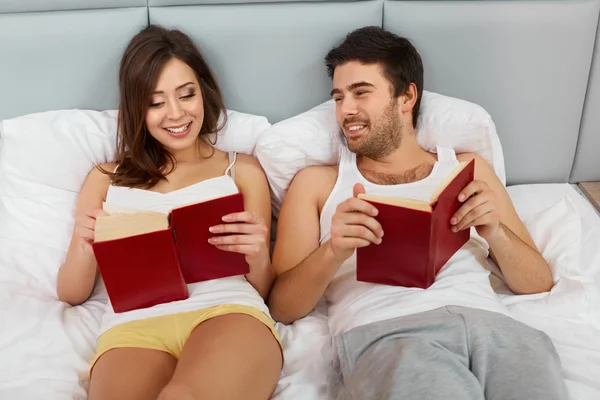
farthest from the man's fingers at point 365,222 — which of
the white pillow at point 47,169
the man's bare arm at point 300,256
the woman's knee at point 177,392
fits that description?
the white pillow at point 47,169

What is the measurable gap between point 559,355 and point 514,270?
0.20 meters

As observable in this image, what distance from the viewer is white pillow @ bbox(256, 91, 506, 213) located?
1544 mm

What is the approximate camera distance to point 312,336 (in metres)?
1.34

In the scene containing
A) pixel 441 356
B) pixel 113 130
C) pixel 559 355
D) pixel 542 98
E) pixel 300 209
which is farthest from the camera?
pixel 542 98

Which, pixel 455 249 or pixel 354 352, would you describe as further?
pixel 455 249

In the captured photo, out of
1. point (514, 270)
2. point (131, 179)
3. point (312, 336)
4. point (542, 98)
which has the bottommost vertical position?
point (312, 336)

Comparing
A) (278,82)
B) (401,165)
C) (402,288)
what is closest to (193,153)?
(278,82)

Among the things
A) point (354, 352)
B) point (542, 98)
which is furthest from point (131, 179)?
point (542, 98)

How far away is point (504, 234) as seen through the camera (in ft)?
4.24

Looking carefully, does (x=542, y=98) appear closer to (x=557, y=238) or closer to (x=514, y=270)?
(x=557, y=238)

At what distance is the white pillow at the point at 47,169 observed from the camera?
1517 mm

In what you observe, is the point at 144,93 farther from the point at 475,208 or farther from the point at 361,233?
the point at 475,208

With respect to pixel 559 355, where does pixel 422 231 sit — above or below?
above

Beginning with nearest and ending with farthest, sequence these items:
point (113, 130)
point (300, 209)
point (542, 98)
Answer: point (300, 209) → point (113, 130) → point (542, 98)
